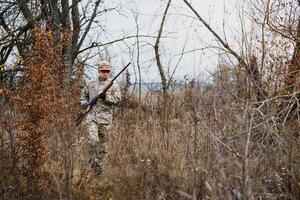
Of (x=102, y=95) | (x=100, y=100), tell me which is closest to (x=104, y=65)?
(x=102, y=95)

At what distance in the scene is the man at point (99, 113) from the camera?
8242 millimetres

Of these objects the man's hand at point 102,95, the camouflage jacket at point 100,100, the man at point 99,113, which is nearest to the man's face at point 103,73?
the man at point 99,113

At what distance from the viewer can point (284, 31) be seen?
30.8 ft

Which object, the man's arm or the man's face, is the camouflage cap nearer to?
the man's face

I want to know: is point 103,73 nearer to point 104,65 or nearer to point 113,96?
point 104,65

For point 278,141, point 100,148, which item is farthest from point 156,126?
point 278,141

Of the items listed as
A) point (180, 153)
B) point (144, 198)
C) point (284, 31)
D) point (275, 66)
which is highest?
point (284, 31)

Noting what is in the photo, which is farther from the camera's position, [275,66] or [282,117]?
[275,66]

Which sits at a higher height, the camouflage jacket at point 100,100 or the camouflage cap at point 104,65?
the camouflage cap at point 104,65

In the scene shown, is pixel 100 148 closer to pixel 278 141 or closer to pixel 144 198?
pixel 144 198

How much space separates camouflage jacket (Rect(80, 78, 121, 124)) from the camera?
8.28m

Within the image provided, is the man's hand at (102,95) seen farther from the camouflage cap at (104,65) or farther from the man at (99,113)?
the camouflage cap at (104,65)

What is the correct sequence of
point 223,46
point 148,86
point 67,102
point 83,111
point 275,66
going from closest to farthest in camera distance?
point 67,102 → point 83,111 → point 275,66 → point 223,46 → point 148,86

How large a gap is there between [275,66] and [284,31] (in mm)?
765
